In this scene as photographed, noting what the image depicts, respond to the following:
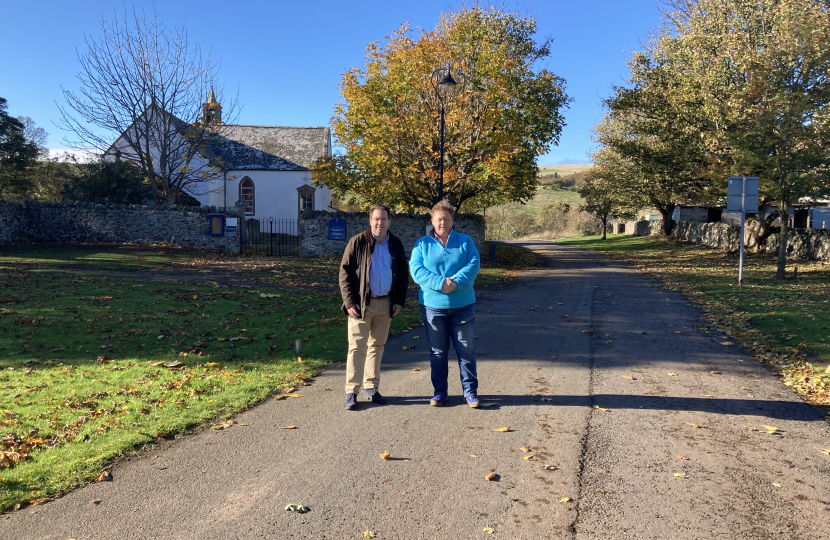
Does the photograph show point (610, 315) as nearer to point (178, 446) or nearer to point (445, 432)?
point (445, 432)

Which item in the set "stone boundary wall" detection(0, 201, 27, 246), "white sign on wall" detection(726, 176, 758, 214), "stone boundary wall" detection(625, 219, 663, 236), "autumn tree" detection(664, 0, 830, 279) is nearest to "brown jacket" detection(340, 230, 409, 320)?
"white sign on wall" detection(726, 176, 758, 214)

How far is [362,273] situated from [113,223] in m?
25.5

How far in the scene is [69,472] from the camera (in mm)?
4441

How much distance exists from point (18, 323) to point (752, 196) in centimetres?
1727

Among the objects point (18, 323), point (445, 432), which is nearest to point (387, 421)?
point (445, 432)

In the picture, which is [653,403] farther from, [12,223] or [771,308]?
[12,223]

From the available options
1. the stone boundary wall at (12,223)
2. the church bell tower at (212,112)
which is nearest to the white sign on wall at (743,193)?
the church bell tower at (212,112)

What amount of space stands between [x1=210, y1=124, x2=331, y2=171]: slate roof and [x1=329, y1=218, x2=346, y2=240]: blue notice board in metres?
→ 16.0

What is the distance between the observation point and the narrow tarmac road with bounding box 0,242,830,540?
3670 mm

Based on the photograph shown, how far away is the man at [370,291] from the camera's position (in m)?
5.99

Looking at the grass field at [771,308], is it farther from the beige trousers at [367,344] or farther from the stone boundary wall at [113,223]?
the stone boundary wall at [113,223]

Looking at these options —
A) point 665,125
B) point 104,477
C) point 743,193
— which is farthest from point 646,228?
point 104,477

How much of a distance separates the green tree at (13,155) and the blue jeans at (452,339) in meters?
33.8

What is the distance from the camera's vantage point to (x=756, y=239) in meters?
28.8
